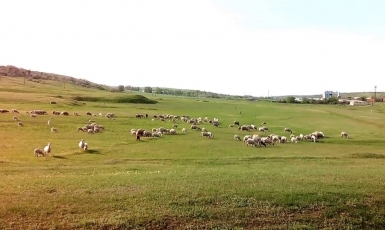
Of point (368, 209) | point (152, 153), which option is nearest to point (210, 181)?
point (368, 209)

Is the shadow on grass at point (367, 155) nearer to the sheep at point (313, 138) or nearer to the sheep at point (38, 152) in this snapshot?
the sheep at point (313, 138)

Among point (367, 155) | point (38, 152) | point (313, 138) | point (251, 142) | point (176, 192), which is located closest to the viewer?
point (176, 192)

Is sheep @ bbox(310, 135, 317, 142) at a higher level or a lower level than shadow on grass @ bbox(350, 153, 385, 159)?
higher

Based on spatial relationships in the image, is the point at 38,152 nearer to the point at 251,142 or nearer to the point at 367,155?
the point at 251,142

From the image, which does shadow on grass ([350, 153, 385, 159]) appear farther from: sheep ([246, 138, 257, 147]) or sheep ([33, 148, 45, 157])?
sheep ([33, 148, 45, 157])

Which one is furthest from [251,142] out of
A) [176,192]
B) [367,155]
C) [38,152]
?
[176,192]

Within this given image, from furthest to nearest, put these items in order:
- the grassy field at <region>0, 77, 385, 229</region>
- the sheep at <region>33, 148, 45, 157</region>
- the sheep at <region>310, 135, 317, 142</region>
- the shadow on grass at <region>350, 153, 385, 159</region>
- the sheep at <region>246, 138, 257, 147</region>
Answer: the sheep at <region>310, 135, 317, 142</region>, the sheep at <region>246, 138, 257, 147</region>, the shadow on grass at <region>350, 153, 385, 159</region>, the sheep at <region>33, 148, 45, 157</region>, the grassy field at <region>0, 77, 385, 229</region>

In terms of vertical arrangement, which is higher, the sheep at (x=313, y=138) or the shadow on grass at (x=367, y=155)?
the sheep at (x=313, y=138)

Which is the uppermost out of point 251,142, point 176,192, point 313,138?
point 176,192

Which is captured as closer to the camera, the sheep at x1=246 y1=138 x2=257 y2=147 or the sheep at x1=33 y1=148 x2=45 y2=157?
the sheep at x1=33 y1=148 x2=45 y2=157

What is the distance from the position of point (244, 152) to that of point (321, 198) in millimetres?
19025

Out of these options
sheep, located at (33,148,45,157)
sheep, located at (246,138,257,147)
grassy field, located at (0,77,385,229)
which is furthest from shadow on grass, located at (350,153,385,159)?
sheep, located at (33,148,45,157)

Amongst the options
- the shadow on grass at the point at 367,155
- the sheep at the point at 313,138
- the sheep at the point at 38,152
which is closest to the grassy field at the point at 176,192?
the sheep at the point at 38,152

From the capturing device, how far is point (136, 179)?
841 inches
